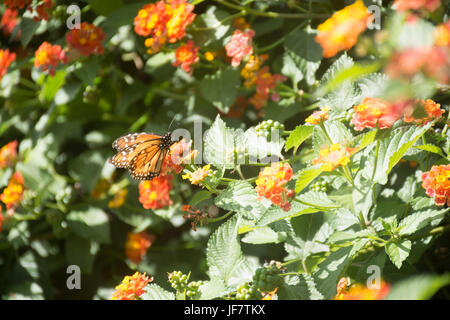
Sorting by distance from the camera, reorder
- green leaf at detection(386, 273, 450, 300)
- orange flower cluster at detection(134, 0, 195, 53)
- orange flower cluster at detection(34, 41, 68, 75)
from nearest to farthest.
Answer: green leaf at detection(386, 273, 450, 300) < orange flower cluster at detection(134, 0, 195, 53) < orange flower cluster at detection(34, 41, 68, 75)

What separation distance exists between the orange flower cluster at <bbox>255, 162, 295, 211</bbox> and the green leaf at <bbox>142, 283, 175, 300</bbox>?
422 millimetres

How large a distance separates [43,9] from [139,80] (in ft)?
1.88

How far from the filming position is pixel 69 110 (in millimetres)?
2451

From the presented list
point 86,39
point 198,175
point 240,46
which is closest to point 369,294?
point 198,175

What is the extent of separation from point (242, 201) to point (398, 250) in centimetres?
45

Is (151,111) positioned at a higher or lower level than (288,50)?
lower

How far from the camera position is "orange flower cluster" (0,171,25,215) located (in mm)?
2170

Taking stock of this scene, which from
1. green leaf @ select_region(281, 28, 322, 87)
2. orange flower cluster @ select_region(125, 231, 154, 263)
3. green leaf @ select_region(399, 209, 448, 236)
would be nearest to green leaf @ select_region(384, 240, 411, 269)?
green leaf @ select_region(399, 209, 448, 236)

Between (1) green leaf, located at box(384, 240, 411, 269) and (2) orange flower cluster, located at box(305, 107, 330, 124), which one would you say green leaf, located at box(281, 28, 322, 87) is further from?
(1) green leaf, located at box(384, 240, 411, 269)

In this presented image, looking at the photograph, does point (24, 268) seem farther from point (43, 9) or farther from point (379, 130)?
point (379, 130)

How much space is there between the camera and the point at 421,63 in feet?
1.96

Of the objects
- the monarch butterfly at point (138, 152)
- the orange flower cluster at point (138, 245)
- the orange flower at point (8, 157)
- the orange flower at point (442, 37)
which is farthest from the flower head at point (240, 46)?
the orange flower at point (8, 157)

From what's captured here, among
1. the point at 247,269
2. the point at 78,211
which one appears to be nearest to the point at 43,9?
the point at 78,211
